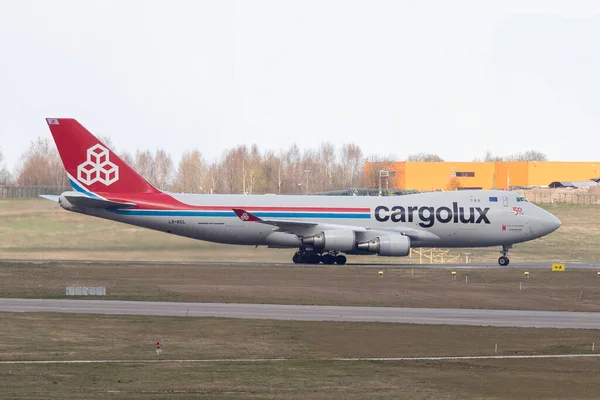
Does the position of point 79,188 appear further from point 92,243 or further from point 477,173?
point 477,173

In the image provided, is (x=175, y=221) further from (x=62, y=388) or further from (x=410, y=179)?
(x=410, y=179)

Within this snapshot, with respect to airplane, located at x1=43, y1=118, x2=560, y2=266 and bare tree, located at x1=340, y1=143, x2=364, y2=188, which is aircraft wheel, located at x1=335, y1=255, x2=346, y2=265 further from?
bare tree, located at x1=340, y1=143, x2=364, y2=188

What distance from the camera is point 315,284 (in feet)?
164

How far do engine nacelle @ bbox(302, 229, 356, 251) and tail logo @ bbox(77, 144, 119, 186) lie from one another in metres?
12.7

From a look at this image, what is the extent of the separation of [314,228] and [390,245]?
15.7 ft

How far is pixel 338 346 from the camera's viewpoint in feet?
102

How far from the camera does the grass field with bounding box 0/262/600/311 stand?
144 feet

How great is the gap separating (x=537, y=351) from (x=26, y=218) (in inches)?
1814

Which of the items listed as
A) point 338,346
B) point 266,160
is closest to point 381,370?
point 338,346

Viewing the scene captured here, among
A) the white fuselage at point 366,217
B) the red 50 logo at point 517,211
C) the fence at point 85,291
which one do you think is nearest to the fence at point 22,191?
the white fuselage at point 366,217

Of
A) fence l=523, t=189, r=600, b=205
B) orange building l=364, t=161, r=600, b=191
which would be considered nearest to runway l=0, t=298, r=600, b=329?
fence l=523, t=189, r=600, b=205

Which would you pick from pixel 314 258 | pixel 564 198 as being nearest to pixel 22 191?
pixel 314 258

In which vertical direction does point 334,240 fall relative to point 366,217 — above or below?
below

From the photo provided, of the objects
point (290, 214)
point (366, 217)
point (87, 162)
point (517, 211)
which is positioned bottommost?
point (366, 217)
